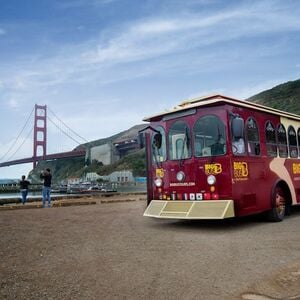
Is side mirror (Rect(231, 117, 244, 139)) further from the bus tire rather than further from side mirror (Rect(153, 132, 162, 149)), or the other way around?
the bus tire

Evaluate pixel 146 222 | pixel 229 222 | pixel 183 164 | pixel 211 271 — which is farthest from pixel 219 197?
pixel 211 271

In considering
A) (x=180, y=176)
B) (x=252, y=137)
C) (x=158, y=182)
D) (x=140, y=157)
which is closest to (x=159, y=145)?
(x=158, y=182)

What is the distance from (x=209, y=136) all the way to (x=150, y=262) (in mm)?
3957

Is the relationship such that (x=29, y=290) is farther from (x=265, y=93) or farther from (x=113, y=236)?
(x=265, y=93)

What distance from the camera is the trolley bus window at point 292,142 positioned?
10.9m

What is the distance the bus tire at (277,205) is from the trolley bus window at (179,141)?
2.47 metres

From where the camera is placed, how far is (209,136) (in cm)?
875

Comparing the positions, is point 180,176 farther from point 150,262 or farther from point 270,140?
point 150,262

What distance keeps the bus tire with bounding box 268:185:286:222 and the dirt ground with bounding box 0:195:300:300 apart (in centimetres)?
60

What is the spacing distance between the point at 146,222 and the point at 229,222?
2.08 m

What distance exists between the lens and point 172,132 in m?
9.52

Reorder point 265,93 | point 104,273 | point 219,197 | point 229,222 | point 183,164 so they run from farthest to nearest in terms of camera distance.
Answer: point 265,93
point 229,222
point 183,164
point 219,197
point 104,273

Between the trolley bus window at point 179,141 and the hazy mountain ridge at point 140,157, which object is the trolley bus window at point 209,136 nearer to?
the trolley bus window at point 179,141

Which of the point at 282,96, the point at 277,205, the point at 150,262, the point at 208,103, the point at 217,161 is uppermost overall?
the point at 282,96
